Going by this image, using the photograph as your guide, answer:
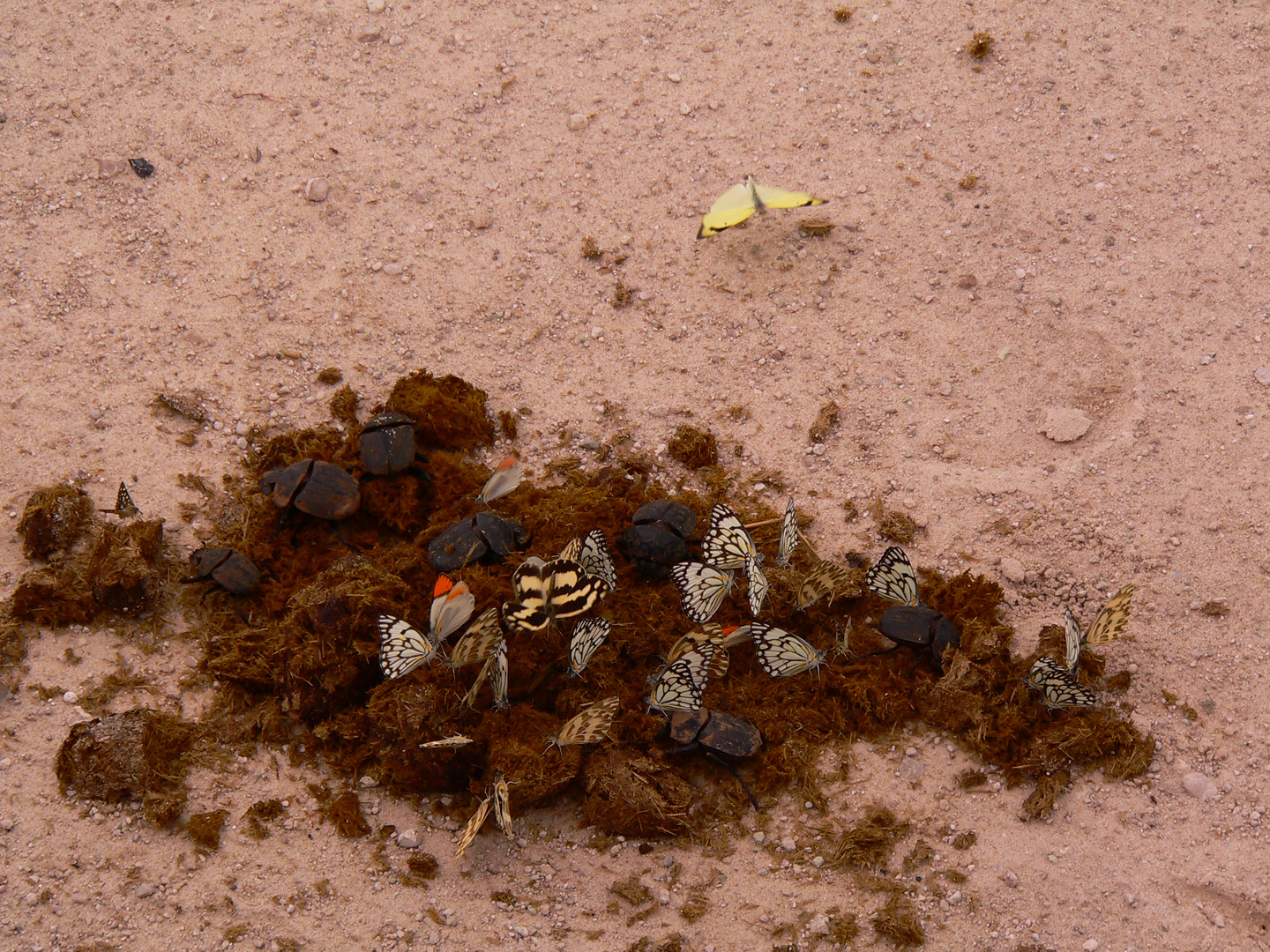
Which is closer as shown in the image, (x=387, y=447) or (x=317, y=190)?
(x=387, y=447)

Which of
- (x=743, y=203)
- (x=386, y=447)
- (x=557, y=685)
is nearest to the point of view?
(x=557, y=685)

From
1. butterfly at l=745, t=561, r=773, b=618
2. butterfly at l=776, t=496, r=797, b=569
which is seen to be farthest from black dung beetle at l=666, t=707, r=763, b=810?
butterfly at l=776, t=496, r=797, b=569

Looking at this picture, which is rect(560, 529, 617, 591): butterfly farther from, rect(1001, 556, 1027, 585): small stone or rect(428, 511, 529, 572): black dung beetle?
rect(1001, 556, 1027, 585): small stone

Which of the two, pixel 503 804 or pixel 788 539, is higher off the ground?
pixel 788 539

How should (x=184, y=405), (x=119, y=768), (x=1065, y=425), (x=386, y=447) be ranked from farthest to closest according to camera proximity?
(x=184, y=405) < (x=1065, y=425) < (x=386, y=447) < (x=119, y=768)

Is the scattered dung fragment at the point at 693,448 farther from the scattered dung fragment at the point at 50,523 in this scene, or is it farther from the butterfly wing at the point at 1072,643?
the scattered dung fragment at the point at 50,523

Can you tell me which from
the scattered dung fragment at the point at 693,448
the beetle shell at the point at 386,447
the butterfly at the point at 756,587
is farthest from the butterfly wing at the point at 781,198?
the beetle shell at the point at 386,447

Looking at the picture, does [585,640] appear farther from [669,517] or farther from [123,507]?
[123,507]

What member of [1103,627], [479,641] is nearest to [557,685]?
[479,641]
